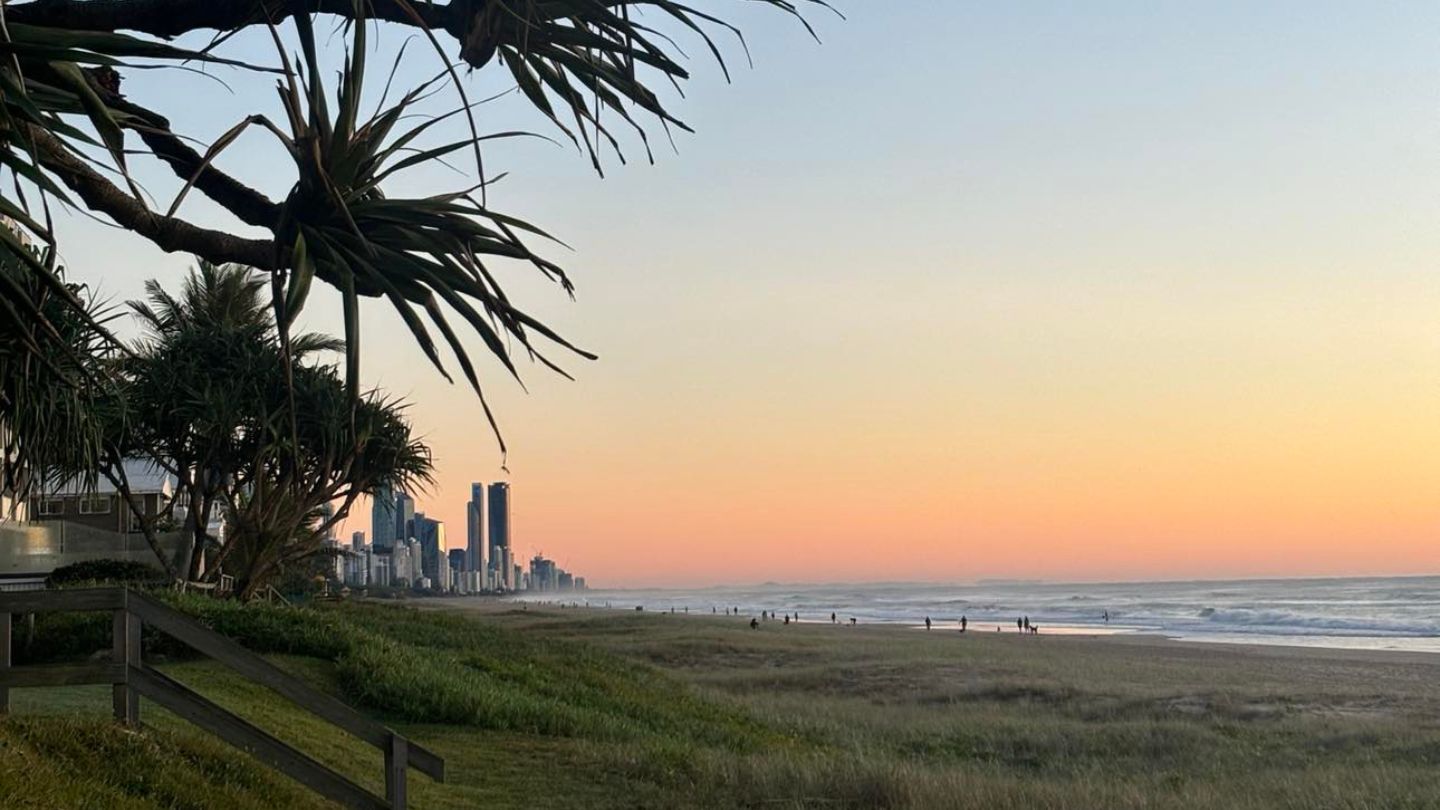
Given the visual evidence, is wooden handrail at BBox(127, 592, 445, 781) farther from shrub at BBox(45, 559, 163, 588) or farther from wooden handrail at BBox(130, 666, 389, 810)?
shrub at BBox(45, 559, 163, 588)

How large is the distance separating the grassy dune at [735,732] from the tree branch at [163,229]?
2.89 m

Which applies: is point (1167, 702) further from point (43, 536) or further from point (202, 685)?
point (43, 536)

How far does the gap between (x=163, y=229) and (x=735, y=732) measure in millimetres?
14665

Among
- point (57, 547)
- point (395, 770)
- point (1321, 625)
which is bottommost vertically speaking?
point (1321, 625)

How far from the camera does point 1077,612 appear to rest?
10769 centimetres

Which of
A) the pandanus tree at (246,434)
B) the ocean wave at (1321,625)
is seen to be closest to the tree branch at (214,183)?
the pandanus tree at (246,434)

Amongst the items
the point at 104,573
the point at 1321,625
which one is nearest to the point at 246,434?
the point at 104,573

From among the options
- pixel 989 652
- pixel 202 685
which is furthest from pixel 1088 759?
pixel 989 652

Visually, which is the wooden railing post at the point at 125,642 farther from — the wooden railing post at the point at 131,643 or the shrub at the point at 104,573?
the shrub at the point at 104,573

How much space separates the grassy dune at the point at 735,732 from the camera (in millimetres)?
8711

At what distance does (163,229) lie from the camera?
213 inches

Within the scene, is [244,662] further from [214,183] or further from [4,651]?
[214,183]

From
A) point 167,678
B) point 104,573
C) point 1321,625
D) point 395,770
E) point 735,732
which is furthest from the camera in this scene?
point 1321,625

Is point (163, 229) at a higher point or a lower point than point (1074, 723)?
higher
